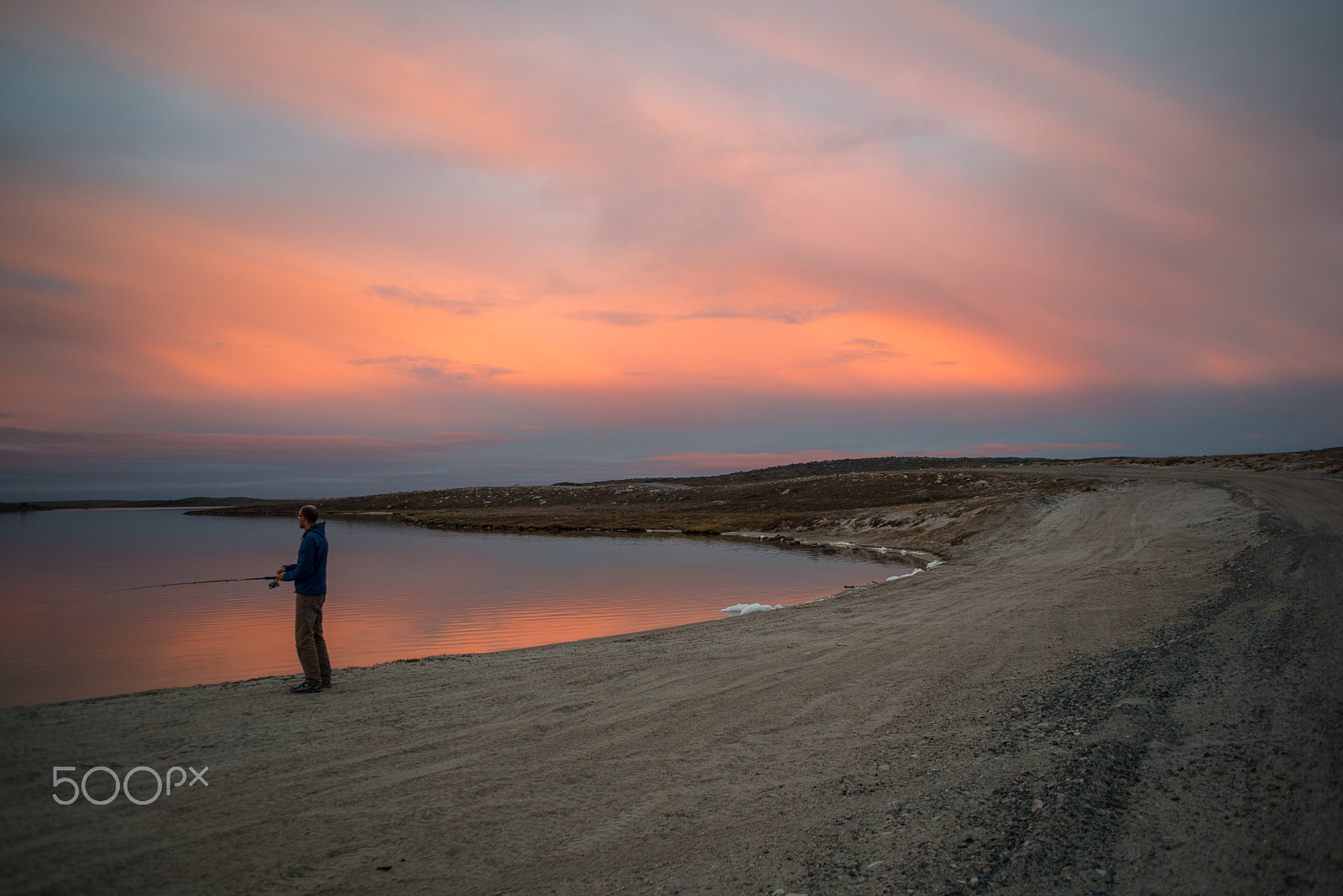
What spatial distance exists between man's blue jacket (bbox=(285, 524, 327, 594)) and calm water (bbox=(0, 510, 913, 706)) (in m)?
4.34

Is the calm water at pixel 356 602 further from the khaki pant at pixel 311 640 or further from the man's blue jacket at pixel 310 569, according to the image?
the man's blue jacket at pixel 310 569

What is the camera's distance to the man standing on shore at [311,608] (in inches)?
382

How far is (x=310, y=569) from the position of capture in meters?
9.80

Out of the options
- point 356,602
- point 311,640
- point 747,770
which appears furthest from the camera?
point 356,602

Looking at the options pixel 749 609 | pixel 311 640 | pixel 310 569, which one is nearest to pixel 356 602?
pixel 749 609

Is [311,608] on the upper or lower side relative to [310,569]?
lower

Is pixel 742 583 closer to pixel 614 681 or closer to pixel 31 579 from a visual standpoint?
pixel 614 681

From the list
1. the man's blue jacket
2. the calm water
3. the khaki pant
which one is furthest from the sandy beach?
the calm water

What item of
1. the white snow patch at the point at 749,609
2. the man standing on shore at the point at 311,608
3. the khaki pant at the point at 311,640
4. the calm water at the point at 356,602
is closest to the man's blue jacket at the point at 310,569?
the man standing on shore at the point at 311,608

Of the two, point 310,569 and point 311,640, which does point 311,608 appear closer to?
point 311,640

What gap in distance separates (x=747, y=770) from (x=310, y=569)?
6.82 metres

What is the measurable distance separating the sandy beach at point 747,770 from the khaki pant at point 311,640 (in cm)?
32

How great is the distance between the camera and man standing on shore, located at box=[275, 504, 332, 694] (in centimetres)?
970

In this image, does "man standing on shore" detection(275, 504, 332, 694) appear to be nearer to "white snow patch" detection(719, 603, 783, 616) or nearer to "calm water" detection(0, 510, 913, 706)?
"calm water" detection(0, 510, 913, 706)
